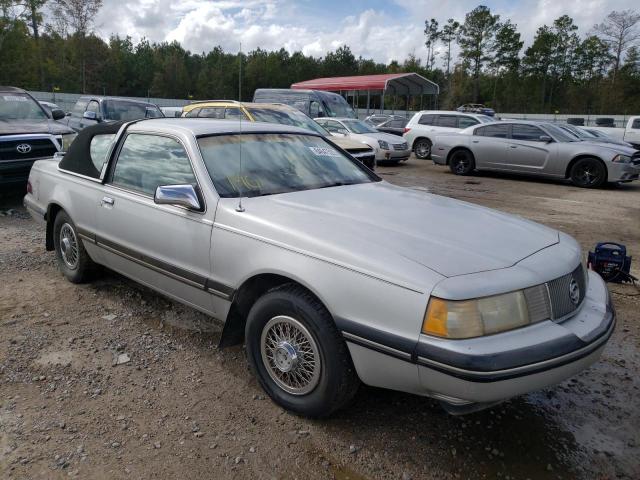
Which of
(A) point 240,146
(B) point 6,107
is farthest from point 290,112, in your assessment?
(A) point 240,146

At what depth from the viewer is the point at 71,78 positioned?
52.2 meters

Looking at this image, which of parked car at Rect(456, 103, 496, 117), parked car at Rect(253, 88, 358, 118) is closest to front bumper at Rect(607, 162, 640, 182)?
parked car at Rect(253, 88, 358, 118)

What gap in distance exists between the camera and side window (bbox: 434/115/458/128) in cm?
1656

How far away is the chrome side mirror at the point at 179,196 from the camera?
9.83 feet

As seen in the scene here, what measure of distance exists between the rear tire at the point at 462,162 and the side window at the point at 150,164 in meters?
11.1

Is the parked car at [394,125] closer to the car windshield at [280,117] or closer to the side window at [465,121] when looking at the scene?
the side window at [465,121]

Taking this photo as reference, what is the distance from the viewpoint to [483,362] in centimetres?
205

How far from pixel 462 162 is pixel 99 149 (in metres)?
11.1

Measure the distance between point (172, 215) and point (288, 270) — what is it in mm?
1096

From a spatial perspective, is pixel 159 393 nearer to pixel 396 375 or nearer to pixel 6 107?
pixel 396 375

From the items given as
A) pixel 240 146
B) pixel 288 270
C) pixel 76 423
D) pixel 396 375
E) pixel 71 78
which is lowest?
pixel 76 423

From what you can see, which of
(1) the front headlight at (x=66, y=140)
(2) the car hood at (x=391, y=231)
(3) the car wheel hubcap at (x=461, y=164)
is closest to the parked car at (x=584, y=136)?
(3) the car wheel hubcap at (x=461, y=164)

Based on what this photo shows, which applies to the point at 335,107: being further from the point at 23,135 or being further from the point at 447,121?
the point at 23,135

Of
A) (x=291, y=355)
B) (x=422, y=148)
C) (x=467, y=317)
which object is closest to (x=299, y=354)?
(x=291, y=355)
